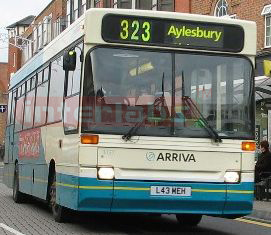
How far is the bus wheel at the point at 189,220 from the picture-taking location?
11258 millimetres

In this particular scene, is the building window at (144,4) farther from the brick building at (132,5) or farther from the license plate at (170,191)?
the license plate at (170,191)

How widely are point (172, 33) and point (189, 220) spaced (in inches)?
137

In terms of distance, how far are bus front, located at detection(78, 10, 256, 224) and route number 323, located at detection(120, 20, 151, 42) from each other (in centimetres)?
1

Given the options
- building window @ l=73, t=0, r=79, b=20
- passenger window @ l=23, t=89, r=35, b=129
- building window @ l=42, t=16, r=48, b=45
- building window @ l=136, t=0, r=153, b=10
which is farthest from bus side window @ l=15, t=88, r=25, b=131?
Answer: building window @ l=42, t=16, r=48, b=45

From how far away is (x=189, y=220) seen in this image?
11.4 meters

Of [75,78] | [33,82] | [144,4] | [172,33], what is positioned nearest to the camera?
[172,33]

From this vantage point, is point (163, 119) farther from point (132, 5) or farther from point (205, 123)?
point (132, 5)

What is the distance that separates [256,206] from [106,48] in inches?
279

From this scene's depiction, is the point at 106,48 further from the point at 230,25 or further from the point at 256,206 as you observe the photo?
the point at 256,206

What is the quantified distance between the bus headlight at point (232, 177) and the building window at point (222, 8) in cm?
1718

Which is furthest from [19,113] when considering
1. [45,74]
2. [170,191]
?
[170,191]

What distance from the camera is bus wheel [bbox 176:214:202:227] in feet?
36.9

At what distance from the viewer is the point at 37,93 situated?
522 inches

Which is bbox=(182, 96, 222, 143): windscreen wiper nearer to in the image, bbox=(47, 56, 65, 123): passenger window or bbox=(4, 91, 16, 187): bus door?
bbox=(47, 56, 65, 123): passenger window
